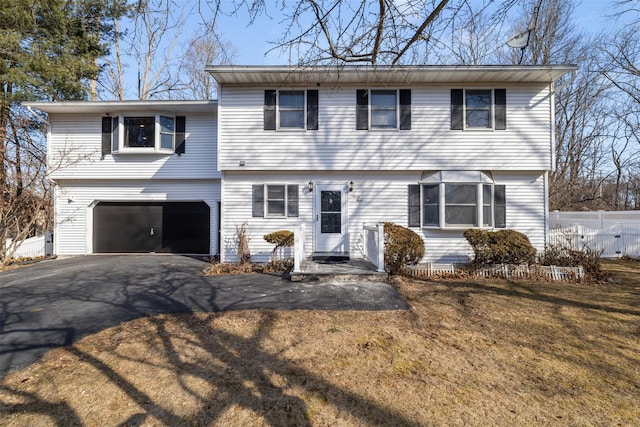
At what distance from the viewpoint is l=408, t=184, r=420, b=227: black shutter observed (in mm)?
8641

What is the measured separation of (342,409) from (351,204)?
6.58m

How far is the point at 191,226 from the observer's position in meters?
10.5

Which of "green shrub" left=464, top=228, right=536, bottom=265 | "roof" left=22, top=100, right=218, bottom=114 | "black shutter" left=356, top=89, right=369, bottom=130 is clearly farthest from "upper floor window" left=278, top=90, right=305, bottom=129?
"green shrub" left=464, top=228, right=536, bottom=265

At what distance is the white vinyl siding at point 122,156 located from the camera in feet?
32.8

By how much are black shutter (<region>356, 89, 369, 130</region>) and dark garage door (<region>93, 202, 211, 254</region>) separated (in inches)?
242

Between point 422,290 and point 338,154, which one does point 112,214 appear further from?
point 422,290

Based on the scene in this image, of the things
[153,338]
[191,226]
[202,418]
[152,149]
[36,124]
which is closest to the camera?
[202,418]

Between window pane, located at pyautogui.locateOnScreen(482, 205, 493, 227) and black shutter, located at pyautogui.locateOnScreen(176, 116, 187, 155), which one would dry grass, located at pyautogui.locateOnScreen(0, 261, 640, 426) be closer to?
window pane, located at pyautogui.locateOnScreen(482, 205, 493, 227)

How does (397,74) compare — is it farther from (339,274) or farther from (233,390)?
(233,390)

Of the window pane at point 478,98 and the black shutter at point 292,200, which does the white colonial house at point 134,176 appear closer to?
the black shutter at point 292,200

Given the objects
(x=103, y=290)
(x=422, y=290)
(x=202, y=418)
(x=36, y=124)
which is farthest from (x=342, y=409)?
(x=36, y=124)

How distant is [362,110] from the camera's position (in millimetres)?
8469

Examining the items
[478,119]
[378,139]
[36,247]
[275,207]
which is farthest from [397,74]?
[36,247]

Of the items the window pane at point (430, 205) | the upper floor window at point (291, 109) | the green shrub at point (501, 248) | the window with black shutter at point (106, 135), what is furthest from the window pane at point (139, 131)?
the green shrub at point (501, 248)
